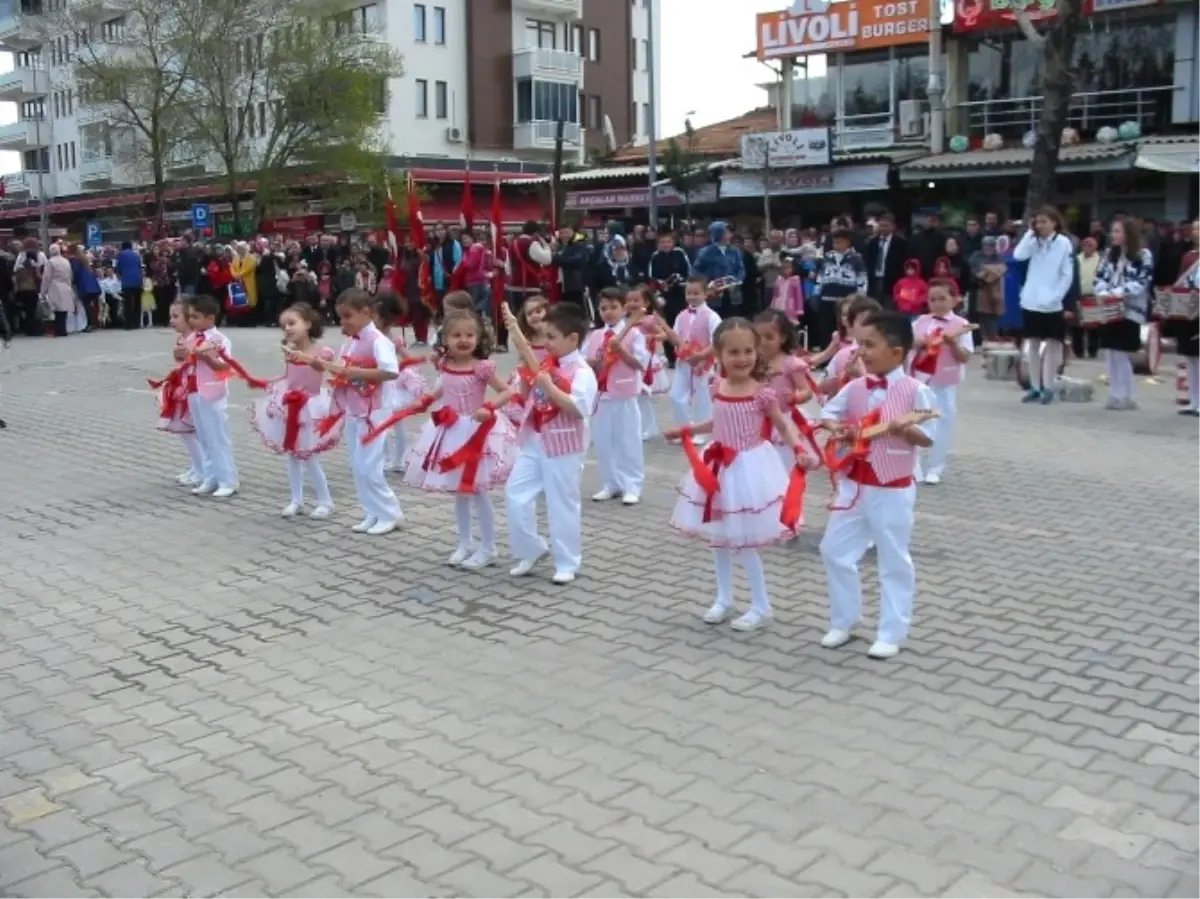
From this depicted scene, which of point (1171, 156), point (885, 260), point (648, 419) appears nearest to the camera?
point (648, 419)

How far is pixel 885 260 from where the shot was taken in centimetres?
1619

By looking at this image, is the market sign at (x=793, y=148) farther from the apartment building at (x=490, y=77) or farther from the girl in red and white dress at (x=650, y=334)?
the girl in red and white dress at (x=650, y=334)

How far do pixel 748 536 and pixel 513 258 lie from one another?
1408 centimetres

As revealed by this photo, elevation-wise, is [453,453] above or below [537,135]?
below

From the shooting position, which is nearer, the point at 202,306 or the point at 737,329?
the point at 737,329

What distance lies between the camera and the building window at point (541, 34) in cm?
5591

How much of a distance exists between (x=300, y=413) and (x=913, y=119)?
24025 millimetres

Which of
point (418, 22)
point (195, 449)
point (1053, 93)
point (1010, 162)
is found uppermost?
point (418, 22)

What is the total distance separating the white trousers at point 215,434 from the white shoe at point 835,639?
17.7 ft

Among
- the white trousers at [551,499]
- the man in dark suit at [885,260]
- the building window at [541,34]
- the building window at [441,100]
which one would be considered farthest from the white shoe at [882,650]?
the building window at [541,34]

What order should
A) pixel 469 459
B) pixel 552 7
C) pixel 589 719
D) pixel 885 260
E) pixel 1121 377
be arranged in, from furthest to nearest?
pixel 552 7 → pixel 885 260 → pixel 1121 377 → pixel 469 459 → pixel 589 719

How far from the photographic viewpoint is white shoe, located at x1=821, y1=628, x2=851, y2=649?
19.5 feet

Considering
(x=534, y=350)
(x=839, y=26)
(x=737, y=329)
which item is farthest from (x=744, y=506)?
(x=839, y=26)

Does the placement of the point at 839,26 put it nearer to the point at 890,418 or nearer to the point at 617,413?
→ the point at 617,413
